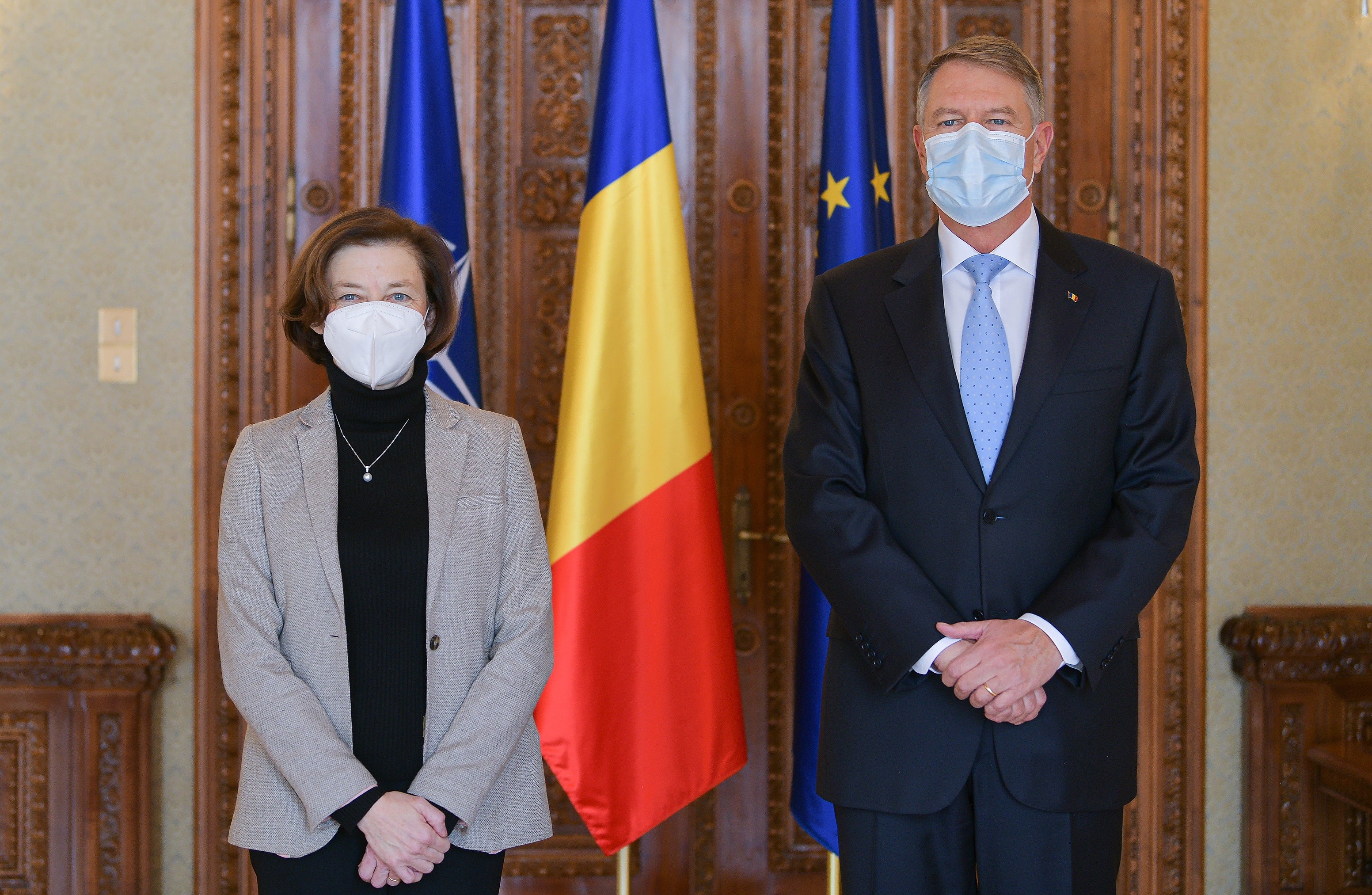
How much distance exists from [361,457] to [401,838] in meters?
0.60

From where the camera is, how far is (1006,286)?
187 centimetres

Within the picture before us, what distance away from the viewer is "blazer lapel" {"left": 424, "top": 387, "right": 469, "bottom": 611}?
171 cm

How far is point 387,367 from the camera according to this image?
179cm

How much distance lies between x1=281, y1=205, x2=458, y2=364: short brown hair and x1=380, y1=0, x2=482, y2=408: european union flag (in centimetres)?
77

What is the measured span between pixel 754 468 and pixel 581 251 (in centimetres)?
82

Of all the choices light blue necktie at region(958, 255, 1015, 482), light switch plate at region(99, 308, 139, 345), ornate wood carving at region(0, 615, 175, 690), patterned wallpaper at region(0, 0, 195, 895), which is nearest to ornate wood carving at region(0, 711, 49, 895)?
ornate wood carving at region(0, 615, 175, 690)

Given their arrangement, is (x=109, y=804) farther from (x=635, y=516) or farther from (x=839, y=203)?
(x=839, y=203)

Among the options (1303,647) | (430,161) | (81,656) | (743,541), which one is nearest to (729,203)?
(430,161)

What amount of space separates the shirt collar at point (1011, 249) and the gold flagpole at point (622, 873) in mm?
1662

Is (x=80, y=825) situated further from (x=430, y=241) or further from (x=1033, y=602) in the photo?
(x=1033, y=602)

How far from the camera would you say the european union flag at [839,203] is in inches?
107

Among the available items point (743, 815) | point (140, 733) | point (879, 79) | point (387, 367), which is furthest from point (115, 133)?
point (743, 815)

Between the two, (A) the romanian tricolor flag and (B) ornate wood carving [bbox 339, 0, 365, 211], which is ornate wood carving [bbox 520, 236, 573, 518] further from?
(B) ornate wood carving [bbox 339, 0, 365, 211]

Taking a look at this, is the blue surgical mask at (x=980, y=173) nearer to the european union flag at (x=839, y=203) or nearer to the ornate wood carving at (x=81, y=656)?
the european union flag at (x=839, y=203)
